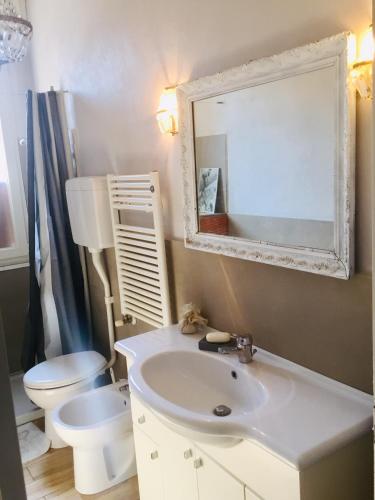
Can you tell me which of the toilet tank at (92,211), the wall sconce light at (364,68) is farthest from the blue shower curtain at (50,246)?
the wall sconce light at (364,68)

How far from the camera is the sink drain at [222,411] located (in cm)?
158

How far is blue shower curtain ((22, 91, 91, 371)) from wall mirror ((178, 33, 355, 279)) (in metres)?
1.31

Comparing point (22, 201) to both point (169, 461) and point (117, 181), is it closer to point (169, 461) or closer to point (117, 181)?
point (117, 181)

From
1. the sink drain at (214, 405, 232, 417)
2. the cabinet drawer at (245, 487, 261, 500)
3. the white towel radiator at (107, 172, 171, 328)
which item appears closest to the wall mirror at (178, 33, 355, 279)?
the white towel radiator at (107, 172, 171, 328)

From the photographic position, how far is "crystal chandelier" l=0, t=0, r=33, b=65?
239cm

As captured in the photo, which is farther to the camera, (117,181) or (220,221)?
(117,181)

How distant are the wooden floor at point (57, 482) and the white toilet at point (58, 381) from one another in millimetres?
121

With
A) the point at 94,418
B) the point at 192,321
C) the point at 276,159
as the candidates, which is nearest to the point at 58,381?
the point at 94,418

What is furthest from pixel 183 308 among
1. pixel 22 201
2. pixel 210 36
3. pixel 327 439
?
pixel 22 201

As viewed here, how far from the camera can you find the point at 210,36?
1766 millimetres

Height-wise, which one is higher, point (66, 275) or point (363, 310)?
point (363, 310)

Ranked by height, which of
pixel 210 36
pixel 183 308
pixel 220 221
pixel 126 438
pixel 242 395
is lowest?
pixel 126 438

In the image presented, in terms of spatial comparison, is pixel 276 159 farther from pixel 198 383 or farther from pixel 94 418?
pixel 94 418

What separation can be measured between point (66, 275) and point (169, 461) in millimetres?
1641
